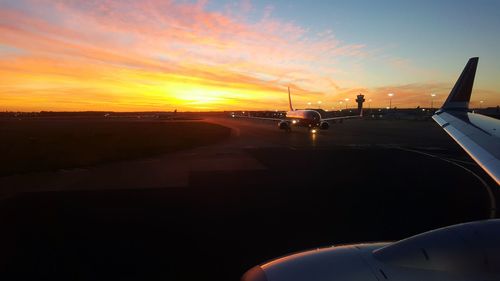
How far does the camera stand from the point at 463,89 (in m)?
11.1

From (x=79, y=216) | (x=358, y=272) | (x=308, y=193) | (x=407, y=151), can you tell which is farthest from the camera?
(x=407, y=151)

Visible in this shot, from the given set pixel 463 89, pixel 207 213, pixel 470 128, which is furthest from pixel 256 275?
pixel 463 89

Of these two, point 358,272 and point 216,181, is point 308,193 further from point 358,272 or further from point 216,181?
point 358,272

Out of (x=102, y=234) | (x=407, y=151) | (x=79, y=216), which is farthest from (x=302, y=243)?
(x=407, y=151)

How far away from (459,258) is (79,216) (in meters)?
10.9

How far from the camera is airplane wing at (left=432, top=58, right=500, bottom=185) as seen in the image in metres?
7.04

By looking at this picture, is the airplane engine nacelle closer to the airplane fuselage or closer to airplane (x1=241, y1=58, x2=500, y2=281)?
the airplane fuselage

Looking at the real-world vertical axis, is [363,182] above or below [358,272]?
below

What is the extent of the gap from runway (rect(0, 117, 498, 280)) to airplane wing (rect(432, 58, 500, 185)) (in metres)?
2.86

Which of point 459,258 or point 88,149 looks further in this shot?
point 88,149

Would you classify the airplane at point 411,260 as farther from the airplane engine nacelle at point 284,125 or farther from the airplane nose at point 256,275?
the airplane engine nacelle at point 284,125

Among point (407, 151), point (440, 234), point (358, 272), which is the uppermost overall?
point (440, 234)

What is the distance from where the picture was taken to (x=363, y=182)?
1712cm

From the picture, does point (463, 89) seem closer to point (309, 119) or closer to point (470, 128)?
point (470, 128)
